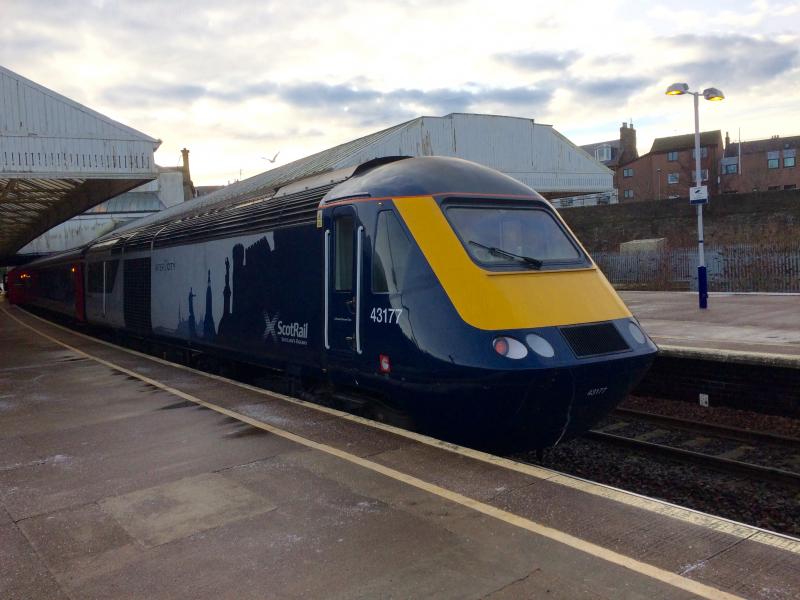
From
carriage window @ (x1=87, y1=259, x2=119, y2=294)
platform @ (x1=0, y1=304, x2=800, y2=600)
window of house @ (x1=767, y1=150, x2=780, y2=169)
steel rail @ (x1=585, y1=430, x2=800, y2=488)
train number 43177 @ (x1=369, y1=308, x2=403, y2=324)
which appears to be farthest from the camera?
window of house @ (x1=767, y1=150, x2=780, y2=169)

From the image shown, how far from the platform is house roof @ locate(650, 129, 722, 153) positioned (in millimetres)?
67007

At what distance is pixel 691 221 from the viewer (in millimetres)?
44469

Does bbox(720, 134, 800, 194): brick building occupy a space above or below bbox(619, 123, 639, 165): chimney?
below

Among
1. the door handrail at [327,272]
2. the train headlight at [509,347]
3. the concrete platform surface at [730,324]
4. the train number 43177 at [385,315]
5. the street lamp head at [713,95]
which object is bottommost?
the concrete platform surface at [730,324]

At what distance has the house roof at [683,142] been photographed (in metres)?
65.2

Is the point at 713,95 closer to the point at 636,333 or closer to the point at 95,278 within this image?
the point at 636,333

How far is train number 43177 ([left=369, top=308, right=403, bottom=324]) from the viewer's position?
6.46 meters

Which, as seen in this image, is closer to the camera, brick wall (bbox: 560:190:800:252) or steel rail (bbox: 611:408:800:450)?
steel rail (bbox: 611:408:800:450)

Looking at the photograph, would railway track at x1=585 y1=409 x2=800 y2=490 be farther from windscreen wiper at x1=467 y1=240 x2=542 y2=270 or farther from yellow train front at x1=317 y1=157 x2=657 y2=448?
windscreen wiper at x1=467 y1=240 x2=542 y2=270

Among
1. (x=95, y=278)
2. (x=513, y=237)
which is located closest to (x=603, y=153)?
(x=95, y=278)

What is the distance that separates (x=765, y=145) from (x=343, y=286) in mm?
77554

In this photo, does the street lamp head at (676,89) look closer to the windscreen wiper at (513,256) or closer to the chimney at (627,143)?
the windscreen wiper at (513,256)

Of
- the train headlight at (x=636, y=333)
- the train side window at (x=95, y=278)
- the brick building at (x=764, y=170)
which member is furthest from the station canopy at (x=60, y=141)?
the brick building at (x=764, y=170)

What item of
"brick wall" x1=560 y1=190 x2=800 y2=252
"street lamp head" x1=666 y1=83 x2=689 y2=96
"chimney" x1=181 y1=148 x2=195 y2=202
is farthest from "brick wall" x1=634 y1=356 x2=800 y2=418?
"chimney" x1=181 y1=148 x2=195 y2=202
